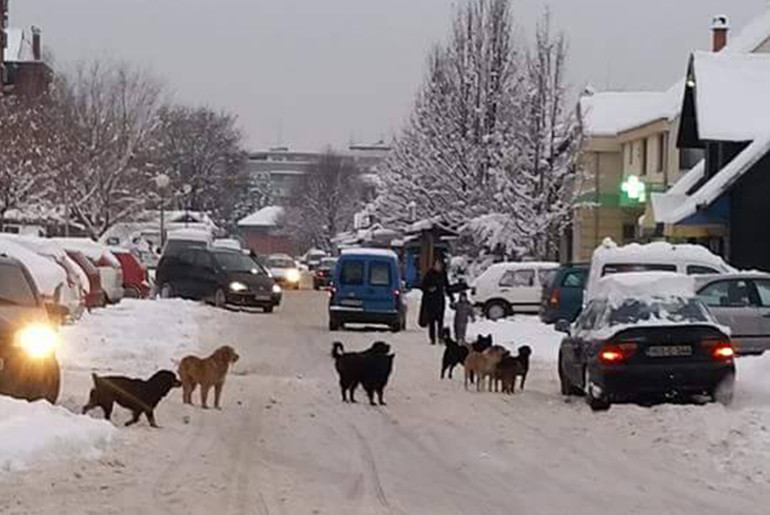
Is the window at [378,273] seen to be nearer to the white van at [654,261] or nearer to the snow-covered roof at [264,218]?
the white van at [654,261]

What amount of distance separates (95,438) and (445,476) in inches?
113

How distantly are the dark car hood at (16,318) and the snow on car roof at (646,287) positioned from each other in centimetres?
667

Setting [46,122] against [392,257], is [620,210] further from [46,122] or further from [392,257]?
[392,257]

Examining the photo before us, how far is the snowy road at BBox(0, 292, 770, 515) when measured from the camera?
33.2 ft

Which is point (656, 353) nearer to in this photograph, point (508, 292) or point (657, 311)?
point (657, 311)

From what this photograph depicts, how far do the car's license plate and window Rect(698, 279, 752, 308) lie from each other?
5464 millimetres

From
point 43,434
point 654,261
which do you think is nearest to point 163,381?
point 43,434

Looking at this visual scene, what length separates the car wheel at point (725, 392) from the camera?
52.2 feet

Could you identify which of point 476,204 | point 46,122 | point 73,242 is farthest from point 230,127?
point 73,242

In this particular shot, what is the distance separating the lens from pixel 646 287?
1728 cm

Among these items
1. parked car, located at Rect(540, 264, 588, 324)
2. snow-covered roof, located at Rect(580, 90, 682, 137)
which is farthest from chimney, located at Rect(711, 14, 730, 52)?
parked car, located at Rect(540, 264, 588, 324)

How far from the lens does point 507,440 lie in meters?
13.9

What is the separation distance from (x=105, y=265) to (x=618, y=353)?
67.6 feet

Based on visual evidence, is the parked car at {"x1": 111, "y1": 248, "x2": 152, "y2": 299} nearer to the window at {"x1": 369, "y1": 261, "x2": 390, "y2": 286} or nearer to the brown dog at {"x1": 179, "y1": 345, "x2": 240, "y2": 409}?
the window at {"x1": 369, "y1": 261, "x2": 390, "y2": 286}
